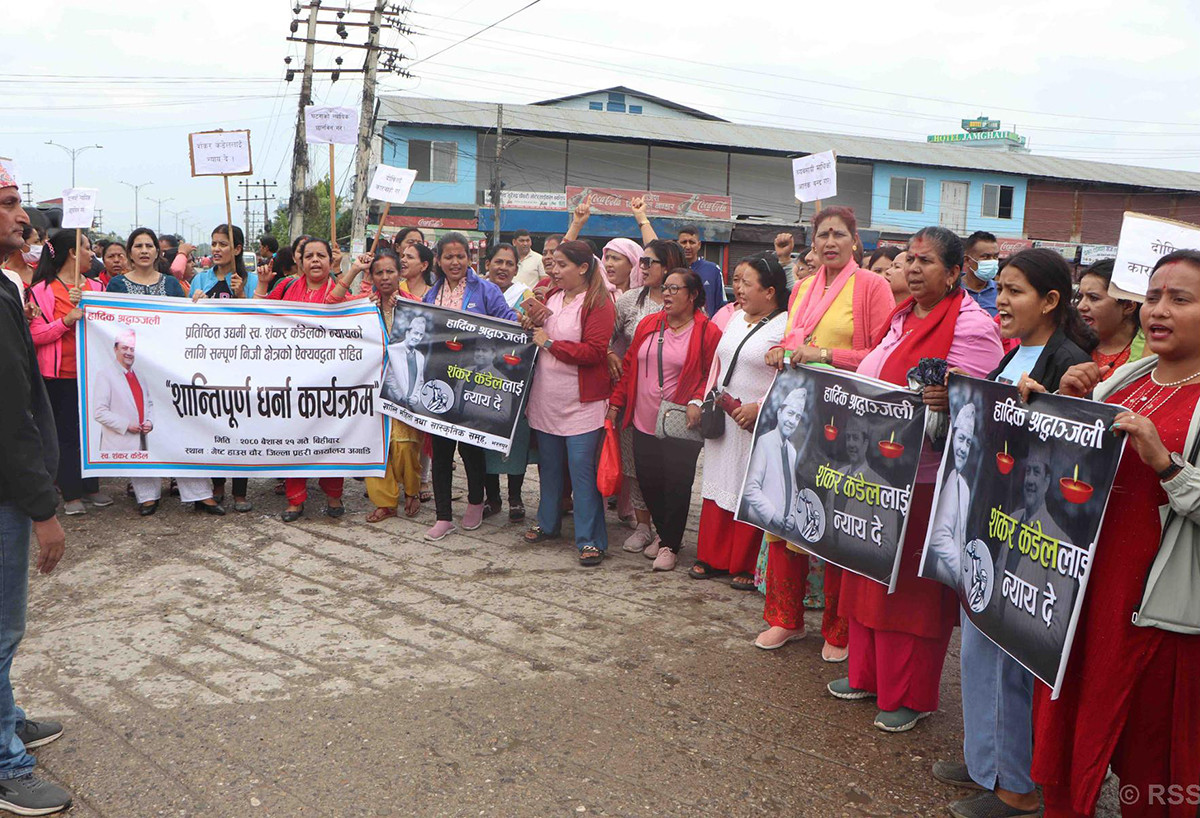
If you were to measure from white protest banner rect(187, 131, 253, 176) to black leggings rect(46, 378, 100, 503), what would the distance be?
1.76 meters

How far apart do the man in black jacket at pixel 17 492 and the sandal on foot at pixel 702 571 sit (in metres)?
3.47

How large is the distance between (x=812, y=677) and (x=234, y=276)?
5257mm

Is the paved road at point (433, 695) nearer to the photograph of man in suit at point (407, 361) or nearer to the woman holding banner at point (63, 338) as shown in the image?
the woman holding banner at point (63, 338)

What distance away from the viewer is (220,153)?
6.93 metres

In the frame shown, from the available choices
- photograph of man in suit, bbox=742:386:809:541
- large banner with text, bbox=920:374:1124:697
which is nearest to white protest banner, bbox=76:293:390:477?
photograph of man in suit, bbox=742:386:809:541

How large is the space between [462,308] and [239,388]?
5.44 feet

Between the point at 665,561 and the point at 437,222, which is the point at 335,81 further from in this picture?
the point at 665,561

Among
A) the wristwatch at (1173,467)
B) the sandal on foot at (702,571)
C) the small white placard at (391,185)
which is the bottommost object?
the sandal on foot at (702,571)

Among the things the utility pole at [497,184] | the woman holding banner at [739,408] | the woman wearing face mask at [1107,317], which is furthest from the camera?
the utility pole at [497,184]

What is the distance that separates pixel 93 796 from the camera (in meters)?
3.24

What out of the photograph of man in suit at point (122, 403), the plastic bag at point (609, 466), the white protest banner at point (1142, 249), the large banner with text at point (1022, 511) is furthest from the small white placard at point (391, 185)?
the white protest banner at point (1142, 249)

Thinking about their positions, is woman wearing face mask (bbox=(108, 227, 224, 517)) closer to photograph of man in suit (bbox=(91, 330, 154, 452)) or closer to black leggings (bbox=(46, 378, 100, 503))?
photograph of man in suit (bbox=(91, 330, 154, 452))

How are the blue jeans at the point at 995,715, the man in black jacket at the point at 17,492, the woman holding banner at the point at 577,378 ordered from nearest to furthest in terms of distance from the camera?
the man in black jacket at the point at 17,492, the blue jeans at the point at 995,715, the woman holding banner at the point at 577,378

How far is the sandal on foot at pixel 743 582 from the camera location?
556cm
